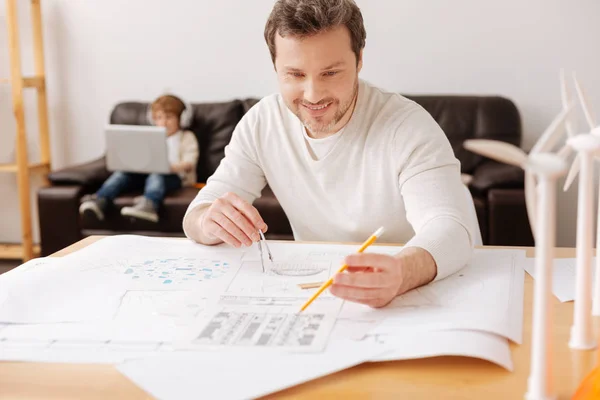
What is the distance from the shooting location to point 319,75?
1.58 m

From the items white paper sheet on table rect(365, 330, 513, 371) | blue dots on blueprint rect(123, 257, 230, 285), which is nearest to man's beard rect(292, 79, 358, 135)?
blue dots on blueprint rect(123, 257, 230, 285)

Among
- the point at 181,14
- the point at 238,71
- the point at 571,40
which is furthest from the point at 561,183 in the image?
the point at 181,14

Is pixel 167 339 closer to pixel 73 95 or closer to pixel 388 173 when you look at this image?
pixel 388 173

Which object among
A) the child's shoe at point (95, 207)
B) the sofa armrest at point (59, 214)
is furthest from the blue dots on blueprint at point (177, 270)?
the sofa armrest at point (59, 214)

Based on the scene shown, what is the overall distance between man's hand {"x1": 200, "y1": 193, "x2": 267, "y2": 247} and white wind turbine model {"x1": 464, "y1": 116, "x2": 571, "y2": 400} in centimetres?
72

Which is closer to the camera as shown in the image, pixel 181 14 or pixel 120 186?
pixel 120 186

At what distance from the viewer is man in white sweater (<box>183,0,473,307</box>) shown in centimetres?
145

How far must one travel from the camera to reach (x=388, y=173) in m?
1.68

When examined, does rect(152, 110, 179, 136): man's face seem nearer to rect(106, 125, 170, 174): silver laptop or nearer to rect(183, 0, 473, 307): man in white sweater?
rect(106, 125, 170, 174): silver laptop

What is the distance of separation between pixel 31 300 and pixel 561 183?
11.3 feet

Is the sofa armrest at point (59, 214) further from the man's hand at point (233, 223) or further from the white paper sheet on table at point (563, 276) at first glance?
the white paper sheet on table at point (563, 276)

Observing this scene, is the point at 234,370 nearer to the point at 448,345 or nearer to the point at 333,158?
the point at 448,345

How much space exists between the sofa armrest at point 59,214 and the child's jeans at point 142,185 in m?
0.14

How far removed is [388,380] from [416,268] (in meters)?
0.33
